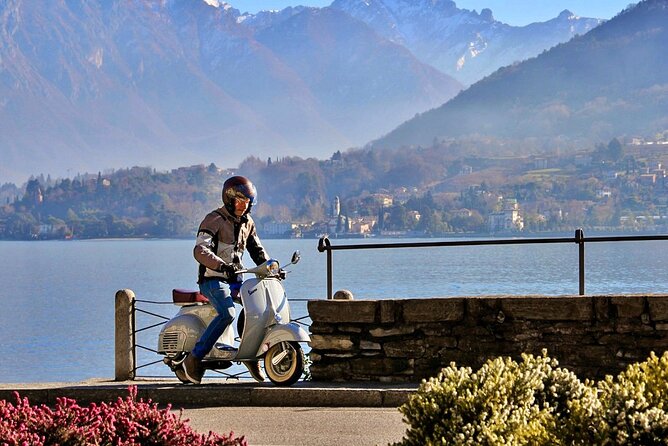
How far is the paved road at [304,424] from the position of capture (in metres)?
9.16

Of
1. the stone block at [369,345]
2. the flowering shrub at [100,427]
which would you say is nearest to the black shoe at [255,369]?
the stone block at [369,345]

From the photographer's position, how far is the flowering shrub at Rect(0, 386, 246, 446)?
5910 millimetres

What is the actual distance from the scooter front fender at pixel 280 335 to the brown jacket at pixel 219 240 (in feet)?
2.33

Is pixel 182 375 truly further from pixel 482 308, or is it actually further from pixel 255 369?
pixel 482 308

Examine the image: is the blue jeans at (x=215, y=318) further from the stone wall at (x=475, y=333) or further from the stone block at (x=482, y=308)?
the stone block at (x=482, y=308)

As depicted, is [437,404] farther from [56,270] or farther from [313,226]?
[313,226]

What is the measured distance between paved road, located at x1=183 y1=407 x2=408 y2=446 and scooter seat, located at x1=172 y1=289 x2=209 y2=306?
1436 millimetres

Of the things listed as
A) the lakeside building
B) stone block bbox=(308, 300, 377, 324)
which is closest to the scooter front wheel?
stone block bbox=(308, 300, 377, 324)

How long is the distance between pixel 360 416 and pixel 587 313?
7.51 feet

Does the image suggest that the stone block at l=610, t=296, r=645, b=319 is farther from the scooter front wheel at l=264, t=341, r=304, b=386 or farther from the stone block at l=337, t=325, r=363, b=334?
the scooter front wheel at l=264, t=341, r=304, b=386

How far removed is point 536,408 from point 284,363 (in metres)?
6.64

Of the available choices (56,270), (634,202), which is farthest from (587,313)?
(634,202)

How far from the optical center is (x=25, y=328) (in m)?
70.7

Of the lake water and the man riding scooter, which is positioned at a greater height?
the man riding scooter
